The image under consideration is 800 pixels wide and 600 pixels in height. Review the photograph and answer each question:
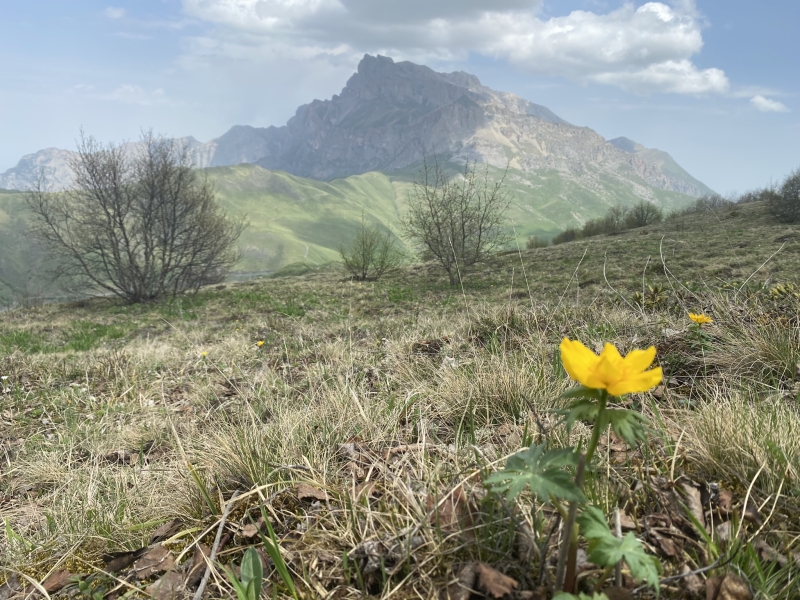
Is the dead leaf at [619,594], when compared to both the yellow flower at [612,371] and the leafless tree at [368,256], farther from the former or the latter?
the leafless tree at [368,256]

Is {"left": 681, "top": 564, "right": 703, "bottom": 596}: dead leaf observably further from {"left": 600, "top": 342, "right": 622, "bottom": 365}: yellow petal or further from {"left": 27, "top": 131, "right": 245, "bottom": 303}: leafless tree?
{"left": 27, "top": 131, "right": 245, "bottom": 303}: leafless tree

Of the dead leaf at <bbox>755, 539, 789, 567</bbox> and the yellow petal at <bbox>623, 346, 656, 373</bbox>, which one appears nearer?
the yellow petal at <bbox>623, 346, 656, 373</bbox>

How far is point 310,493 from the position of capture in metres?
1.79

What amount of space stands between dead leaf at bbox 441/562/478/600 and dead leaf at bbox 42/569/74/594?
4.80 feet

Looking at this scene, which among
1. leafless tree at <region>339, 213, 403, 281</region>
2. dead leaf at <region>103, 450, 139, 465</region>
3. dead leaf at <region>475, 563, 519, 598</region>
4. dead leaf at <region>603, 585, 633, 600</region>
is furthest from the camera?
leafless tree at <region>339, 213, 403, 281</region>

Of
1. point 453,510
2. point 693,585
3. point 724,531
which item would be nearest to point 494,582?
point 453,510

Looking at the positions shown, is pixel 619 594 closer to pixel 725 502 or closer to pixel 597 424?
pixel 597 424

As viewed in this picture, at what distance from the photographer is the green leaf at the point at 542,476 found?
A: 88cm

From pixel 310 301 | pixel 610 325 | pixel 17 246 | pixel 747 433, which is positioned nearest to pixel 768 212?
pixel 310 301

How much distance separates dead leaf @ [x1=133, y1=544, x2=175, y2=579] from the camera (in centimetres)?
162

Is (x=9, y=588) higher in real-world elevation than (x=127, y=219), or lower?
lower

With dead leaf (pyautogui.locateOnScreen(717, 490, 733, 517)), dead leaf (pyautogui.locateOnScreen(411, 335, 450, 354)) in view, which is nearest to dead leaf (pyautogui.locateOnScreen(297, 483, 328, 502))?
dead leaf (pyautogui.locateOnScreen(717, 490, 733, 517))

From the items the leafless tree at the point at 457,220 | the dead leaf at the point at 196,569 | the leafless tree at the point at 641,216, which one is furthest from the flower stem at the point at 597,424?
the leafless tree at the point at 641,216

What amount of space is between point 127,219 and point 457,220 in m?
17.4
